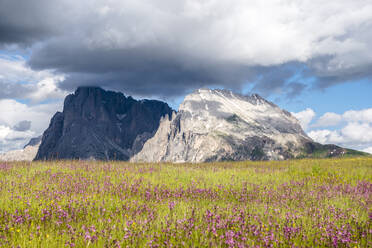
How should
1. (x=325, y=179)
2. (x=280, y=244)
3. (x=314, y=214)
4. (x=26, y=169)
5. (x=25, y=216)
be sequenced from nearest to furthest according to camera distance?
(x=280, y=244) → (x=25, y=216) → (x=314, y=214) → (x=26, y=169) → (x=325, y=179)

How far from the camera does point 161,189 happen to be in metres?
9.79

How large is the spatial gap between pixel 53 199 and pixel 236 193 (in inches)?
221

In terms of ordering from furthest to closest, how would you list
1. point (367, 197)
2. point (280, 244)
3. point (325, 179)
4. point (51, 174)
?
point (325, 179), point (51, 174), point (367, 197), point (280, 244)

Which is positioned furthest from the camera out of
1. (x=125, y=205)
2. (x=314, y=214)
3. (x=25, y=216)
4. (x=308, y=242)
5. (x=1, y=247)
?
(x=125, y=205)

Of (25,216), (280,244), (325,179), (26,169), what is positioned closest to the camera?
(280,244)

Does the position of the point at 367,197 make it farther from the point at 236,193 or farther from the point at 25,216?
the point at 25,216

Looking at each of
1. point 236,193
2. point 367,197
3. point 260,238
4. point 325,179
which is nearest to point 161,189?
point 236,193

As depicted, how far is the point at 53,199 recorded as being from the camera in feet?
25.0

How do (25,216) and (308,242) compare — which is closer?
(308,242)

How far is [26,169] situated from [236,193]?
30.5 ft

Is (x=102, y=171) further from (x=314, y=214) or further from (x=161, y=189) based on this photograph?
(x=314, y=214)

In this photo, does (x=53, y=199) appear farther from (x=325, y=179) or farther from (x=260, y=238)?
(x=325, y=179)

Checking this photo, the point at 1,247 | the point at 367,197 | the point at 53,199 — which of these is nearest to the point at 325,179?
the point at 367,197

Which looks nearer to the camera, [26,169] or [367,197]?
[367,197]
